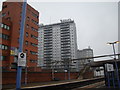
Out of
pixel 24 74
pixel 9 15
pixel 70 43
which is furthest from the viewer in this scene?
pixel 70 43

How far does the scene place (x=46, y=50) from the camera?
128m

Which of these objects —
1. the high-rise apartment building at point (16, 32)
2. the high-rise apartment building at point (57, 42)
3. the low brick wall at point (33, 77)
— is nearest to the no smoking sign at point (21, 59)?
the low brick wall at point (33, 77)

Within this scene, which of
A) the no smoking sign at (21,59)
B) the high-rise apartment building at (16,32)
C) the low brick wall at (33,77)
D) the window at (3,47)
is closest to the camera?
the no smoking sign at (21,59)

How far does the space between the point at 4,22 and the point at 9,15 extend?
676cm

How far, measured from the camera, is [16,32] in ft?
141

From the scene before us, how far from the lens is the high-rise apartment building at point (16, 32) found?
1538 inches

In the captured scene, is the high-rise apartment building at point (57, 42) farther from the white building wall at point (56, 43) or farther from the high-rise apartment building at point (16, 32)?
the high-rise apartment building at point (16, 32)

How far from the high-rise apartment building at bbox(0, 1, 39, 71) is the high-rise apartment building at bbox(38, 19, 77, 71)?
68.6m

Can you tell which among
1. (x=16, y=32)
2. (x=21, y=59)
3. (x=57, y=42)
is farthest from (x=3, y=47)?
(x=57, y=42)

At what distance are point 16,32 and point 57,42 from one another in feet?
278

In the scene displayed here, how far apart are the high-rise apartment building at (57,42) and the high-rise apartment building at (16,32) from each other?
68602mm

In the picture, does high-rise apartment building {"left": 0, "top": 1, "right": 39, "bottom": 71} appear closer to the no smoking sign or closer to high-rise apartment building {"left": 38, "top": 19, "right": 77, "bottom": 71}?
the no smoking sign

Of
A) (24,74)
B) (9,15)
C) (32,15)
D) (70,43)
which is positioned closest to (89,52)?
(70,43)

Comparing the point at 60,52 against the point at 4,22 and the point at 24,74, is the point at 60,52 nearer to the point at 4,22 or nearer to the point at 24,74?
the point at 4,22
